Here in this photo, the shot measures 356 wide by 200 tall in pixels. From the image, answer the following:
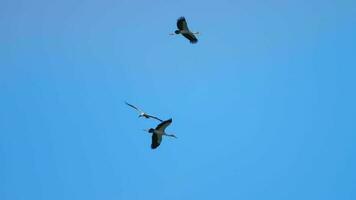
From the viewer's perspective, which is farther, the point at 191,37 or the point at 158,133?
the point at 191,37

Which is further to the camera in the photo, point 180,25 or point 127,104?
point 180,25

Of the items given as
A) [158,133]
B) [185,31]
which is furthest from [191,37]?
[158,133]

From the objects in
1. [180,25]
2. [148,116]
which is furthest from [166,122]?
[180,25]

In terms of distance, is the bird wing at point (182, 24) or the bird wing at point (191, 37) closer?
the bird wing at point (182, 24)

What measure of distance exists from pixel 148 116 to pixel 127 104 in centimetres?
540

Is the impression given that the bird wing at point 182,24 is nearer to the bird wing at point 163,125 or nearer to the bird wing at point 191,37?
the bird wing at point 191,37

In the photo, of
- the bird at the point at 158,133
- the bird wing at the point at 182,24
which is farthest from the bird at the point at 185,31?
the bird at the point at 158,133

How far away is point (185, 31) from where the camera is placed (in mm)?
71500

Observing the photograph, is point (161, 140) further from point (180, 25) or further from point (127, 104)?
point (180, 25)

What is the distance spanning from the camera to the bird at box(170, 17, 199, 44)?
70.2m

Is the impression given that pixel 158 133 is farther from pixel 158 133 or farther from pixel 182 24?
pixel 182 24

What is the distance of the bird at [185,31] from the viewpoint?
70188mm

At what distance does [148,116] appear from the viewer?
66.2 metres

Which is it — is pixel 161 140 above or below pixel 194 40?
below
